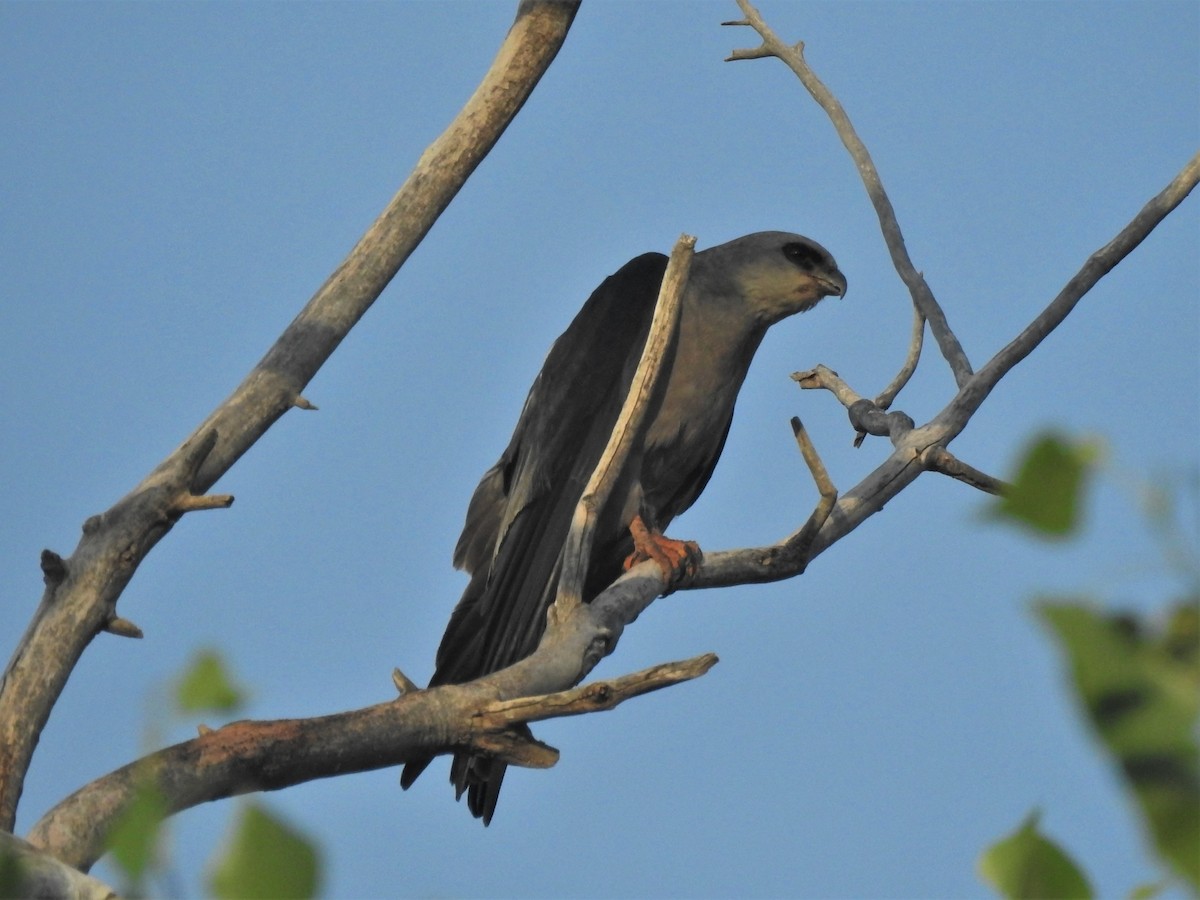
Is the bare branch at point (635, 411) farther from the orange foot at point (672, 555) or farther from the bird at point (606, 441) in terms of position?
the orange foot at point (672, 555)

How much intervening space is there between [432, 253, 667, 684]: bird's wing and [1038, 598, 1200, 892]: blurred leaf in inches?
170

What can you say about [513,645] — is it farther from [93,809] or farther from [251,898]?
[251,898]

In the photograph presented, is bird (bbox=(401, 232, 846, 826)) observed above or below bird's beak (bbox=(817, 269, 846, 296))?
below

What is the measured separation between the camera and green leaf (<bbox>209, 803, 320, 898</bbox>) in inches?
27.4

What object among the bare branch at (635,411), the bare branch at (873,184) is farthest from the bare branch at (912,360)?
the bare branch at (635,411)

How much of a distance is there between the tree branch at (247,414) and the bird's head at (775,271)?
159 cm

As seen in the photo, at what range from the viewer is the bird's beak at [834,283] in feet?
21.6

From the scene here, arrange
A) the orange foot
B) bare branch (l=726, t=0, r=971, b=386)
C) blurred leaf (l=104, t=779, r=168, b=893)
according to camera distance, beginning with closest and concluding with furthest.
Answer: blurred leaf (l=104, t=779, r=168, b=893), the orange foot, bare branch (l=726, t=0, r=971, b=386)

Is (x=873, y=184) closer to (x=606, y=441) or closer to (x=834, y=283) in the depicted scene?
(x=834, y=283)

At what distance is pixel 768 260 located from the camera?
6.50 m

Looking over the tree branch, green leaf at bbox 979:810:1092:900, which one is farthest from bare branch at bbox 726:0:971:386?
green leaf at bbox 979:810:1092:900

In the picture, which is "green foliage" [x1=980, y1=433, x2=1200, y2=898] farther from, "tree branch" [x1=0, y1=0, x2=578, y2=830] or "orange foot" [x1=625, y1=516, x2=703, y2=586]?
"orange foot" [x1=625, y1=516, x2=703, y2=586]

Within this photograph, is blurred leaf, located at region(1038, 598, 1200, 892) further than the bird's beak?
No

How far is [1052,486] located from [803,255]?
241 inches
